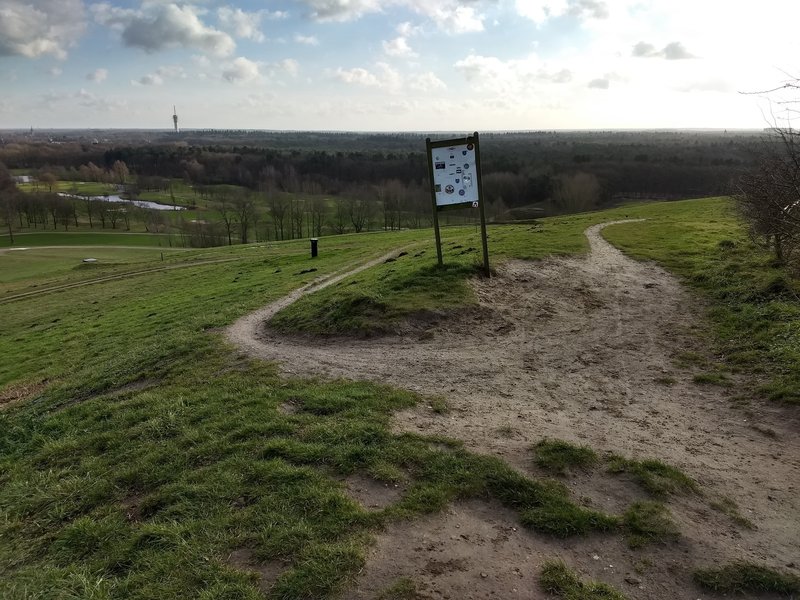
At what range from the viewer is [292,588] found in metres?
4.23

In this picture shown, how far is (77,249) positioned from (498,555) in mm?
68772

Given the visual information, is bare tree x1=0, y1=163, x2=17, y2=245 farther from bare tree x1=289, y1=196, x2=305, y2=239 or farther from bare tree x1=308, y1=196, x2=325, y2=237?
bare tree x1=308, y1=196, x2=325, y2=237

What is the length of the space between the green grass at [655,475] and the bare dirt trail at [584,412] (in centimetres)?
14

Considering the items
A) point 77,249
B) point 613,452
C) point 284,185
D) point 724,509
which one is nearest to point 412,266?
point 613,452

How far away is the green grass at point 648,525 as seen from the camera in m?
4.76

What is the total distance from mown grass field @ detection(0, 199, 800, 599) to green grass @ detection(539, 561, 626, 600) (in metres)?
0.59

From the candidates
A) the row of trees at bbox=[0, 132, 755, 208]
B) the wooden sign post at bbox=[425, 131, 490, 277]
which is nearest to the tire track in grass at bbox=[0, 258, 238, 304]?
the wooden sign post at bbox=[425, 131, 490, 277]

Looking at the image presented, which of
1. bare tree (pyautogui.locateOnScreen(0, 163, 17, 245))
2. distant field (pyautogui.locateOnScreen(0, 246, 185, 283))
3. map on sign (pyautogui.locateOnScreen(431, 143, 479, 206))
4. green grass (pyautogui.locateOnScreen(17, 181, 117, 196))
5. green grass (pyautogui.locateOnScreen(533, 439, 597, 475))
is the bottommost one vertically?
green grass (pyautogui.locateOnScreen(533, 439, 597, 475))

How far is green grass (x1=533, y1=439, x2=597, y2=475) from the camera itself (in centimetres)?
596

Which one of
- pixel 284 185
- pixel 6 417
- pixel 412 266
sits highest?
pixel 284 185

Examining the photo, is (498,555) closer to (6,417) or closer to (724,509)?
(724,509)

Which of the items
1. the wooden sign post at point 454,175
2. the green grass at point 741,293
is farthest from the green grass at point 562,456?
the wooden sign post at point 454,175

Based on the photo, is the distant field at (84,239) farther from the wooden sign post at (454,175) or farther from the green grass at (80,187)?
the wooden sign post at (454,175)

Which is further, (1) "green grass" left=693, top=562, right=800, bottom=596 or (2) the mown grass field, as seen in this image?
(2) the mown grass field
